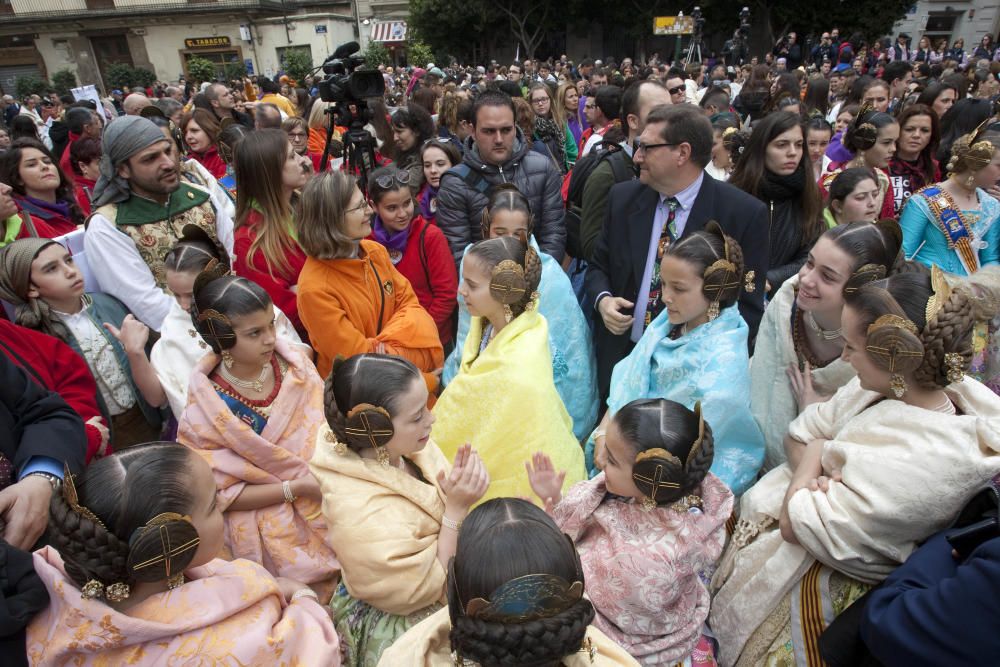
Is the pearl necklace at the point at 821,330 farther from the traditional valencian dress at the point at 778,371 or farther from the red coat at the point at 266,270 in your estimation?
the red coat at the point at 266,270

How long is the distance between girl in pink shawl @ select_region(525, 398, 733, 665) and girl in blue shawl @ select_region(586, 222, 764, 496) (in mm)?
440

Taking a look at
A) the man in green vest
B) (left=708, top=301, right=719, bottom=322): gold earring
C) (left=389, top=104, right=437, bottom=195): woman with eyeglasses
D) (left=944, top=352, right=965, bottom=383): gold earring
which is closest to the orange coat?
the man in green vest

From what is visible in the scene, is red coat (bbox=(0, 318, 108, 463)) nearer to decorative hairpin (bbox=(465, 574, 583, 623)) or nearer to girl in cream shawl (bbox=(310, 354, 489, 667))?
girl in cream shawl (bbox=(310, 354, 489, 667))

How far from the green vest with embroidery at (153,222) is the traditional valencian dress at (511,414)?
157cm

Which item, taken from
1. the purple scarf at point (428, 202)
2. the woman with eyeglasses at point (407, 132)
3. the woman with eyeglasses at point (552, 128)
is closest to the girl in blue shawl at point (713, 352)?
the purple scarf at point (428, 202)

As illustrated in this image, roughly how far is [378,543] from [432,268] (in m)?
2.10

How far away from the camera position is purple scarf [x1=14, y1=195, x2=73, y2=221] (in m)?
3.96

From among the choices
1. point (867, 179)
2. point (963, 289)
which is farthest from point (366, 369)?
point (867, 179)

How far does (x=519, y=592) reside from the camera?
108 cm

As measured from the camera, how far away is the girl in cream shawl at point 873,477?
4.84 ft

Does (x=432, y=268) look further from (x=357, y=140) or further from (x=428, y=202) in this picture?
(x=428, y=202)

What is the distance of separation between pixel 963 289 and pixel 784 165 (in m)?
2.07

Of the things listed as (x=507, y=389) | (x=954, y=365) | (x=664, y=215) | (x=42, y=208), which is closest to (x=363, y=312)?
(x=507, y=389)

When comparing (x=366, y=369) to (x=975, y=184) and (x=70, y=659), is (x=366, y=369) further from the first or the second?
(x=975, y=184)
